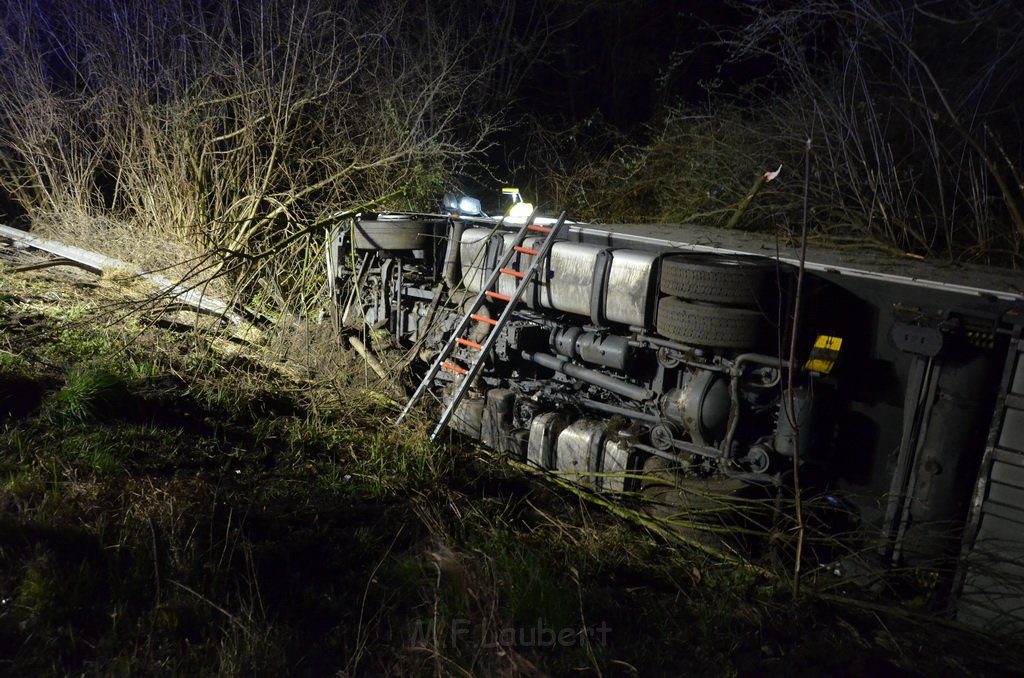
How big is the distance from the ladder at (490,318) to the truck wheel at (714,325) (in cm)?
128

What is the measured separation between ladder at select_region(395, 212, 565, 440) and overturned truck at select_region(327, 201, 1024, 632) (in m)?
0.02

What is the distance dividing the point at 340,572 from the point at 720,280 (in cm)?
264

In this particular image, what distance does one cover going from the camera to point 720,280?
436 cm

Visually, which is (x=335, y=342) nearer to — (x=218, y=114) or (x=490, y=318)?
(x=490, y=318)

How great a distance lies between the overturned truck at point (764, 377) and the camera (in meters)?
3.78

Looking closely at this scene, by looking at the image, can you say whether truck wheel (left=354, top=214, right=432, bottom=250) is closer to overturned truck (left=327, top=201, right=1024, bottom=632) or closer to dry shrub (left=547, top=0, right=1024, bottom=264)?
overturned truck (left=327, top=201, right=1024, bottom=632)

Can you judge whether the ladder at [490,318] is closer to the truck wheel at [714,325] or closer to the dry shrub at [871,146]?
the truck wheel at [714,325]

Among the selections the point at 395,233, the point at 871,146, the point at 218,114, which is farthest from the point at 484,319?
the point at 218,114

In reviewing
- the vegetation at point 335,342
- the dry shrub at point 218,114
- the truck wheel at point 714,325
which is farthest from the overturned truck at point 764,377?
the dry shrub at point 218,114

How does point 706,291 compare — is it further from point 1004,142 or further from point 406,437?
point 1004,142

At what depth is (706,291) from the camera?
441 cm

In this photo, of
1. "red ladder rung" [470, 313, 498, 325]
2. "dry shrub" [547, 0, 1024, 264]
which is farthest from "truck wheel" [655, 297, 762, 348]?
"dry shrub" [547, 0, 1024, 264]

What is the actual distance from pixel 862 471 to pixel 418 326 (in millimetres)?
3894

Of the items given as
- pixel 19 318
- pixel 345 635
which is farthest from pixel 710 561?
pixel 19 318
